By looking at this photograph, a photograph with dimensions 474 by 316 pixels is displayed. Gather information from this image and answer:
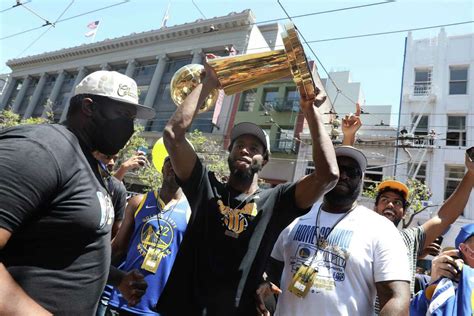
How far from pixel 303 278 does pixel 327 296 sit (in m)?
0.18

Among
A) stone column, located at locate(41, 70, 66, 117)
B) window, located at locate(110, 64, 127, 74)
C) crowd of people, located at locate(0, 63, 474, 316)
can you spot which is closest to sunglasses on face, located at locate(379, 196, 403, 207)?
crowd of people, located at locate(0, 63, 474, 316)

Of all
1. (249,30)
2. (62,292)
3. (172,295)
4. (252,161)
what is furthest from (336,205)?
(249,30)

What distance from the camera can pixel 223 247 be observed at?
191 centimetres

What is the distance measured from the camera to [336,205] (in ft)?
7.75

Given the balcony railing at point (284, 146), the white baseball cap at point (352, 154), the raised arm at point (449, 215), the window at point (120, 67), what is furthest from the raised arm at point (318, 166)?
the window at point (120, 67)

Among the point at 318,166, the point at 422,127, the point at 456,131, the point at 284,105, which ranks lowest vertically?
the point at 318,166

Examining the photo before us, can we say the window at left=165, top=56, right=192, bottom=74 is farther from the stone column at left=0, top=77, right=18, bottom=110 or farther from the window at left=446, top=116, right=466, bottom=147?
the stone column at left=0, top=77, right=18, bottom=110

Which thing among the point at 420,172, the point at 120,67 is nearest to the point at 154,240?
the point at 420,172

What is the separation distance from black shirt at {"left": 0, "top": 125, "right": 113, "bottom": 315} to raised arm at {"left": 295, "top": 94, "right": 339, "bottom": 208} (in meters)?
1.16

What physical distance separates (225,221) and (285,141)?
20.7 metres

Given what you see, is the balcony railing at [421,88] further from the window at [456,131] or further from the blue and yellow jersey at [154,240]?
the blue and yellow jersey at [154,240]

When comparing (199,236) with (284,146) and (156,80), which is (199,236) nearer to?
(284,146)

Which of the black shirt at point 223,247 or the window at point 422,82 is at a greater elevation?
the window at point 422,82

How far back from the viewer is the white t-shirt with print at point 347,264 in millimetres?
1945
